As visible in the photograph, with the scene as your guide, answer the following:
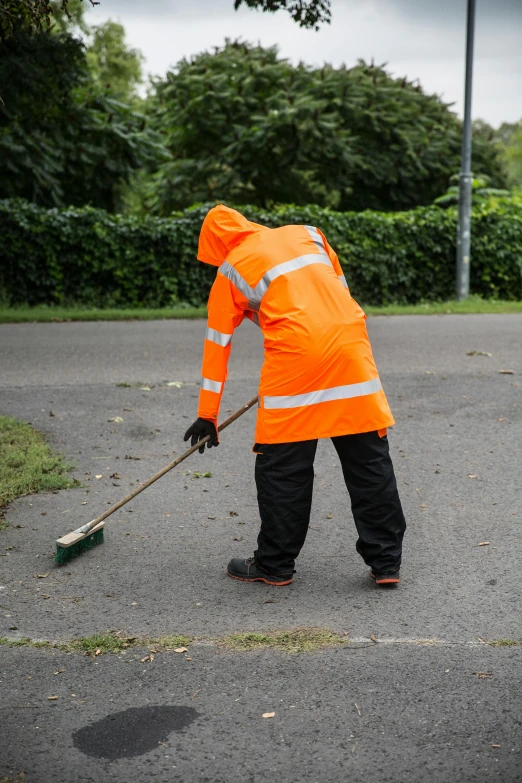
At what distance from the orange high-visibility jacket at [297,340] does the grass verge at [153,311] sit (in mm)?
9130

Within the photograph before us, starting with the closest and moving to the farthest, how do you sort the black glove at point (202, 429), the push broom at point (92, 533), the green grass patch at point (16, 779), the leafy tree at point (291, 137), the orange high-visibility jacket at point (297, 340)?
the green grass patch at point (16, 779) < the orange high-visibility jacket at point (297, 340) < the black glove at point (202, 429) < the push broom at point (92, 533) < the leafy tree at point (291, 137)

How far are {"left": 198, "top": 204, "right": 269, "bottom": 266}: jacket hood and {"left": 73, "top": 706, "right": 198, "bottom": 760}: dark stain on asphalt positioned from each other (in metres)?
1.98

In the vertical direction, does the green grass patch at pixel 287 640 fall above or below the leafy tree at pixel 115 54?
below

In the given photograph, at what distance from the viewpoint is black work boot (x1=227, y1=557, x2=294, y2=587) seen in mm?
4180

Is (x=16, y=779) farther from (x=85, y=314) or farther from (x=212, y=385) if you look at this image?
(x=85, y=314)

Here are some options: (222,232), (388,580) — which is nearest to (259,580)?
(388,580)

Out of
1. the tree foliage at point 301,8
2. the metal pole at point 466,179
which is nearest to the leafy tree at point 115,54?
the metal pole at point 466,179

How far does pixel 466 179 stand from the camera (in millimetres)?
15047

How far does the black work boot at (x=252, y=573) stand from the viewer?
4.18 m

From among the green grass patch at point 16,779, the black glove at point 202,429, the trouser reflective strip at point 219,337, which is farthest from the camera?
the black glove at point 202,429

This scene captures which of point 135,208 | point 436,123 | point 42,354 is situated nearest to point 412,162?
point 436,123

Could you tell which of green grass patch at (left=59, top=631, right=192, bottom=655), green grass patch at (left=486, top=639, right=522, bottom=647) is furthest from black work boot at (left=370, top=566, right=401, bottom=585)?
green grass patch at (left=59, top=631, right=192, bottom=655)

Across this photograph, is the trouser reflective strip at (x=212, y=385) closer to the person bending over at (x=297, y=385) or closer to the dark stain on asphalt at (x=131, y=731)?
the person bending over at (x=297, y=385)

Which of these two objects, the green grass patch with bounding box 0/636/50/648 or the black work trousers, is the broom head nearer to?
the green grass patch with bounding box 0/636/50/648
